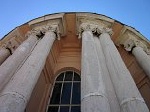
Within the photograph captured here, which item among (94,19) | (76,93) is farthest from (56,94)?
(94,19)

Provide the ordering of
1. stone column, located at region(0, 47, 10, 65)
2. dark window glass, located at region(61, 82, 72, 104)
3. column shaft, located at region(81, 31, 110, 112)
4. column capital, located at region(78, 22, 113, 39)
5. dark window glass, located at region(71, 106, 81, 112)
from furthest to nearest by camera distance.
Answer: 1. stone column, located at region(0, 47, 10, 65)
2. column capital, located at region(78, 22, 113, 39)
3. dark window glass, located at region(61, 82, 72, 104)
4. dark window glass, located at region(71, 106, 81, 112)
5. column shaft, located at region(81, 31, 110, 112)

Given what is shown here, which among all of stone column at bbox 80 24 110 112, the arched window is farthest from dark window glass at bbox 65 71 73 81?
stone column at bbox 80 24 110 112

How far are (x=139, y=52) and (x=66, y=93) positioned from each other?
4761 millimetres

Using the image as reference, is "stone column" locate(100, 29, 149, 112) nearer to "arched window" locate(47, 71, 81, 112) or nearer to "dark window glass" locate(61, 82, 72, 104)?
"arched window" locate(47, 71, 81, 112)

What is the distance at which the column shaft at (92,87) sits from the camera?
Answer: 17.1 feet

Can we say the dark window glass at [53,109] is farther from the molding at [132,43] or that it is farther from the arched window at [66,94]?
the molding at [132,43]

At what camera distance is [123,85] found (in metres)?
6.38

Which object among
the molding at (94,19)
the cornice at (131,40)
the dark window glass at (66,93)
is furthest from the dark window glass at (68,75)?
the cornice at (131,40)

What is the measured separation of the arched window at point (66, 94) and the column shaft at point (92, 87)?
360cm

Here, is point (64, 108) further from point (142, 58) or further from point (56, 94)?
point (142, 58)

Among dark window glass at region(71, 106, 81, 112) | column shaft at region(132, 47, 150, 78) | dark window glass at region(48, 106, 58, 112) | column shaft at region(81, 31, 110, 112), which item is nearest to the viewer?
column shaft at region(81, 31, 110, 112)

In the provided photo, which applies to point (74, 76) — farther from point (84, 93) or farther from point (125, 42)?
point (84, 93)

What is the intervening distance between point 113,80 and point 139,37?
24.7 feet

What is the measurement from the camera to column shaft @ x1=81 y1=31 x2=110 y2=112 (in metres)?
5.21
